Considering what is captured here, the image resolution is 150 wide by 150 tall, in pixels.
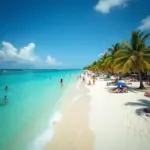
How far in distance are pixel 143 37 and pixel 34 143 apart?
14697 mm

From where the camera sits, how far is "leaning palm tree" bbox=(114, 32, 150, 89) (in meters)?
14.3

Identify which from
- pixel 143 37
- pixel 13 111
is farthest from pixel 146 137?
pixel 143 37

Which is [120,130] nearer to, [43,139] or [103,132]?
[103,132]

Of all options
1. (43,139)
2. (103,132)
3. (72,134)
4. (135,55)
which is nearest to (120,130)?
(103,132)

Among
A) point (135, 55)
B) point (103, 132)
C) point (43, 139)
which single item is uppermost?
point (135, 55)

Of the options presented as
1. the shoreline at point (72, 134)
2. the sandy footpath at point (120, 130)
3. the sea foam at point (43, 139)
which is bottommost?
the sea foam at point (43, 139)

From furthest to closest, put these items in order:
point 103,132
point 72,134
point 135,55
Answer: point 135,55 < point 72,134 < point 103,132

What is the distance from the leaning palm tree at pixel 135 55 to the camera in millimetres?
14305

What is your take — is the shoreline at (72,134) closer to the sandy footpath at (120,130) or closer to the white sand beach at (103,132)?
the white sand beach at (103,132)

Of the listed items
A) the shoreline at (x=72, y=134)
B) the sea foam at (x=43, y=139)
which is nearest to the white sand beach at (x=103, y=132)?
the shoreline at (x=72, y=134)

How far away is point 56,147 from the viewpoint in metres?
5.23

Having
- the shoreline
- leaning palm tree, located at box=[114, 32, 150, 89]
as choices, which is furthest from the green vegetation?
the shoreline

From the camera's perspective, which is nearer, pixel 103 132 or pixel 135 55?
pixel 103 132

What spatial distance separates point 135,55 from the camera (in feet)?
48.5
